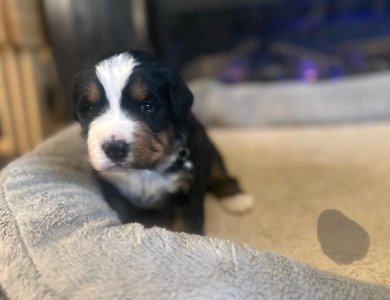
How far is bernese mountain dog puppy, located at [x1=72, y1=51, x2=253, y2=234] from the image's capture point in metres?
1.16

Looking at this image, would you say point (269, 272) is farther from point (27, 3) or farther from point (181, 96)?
point (27, 3)

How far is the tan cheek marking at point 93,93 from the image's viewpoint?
119 centimetres

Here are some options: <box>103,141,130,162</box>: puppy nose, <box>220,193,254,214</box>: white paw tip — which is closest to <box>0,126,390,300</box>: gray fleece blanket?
<box>103,141,130,162</box>: puppy nose

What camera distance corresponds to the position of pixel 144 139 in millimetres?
1184

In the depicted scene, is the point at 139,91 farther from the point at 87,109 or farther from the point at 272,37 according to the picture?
the point at 272,37

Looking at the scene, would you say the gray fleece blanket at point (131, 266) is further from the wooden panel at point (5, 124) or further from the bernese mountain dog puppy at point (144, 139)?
the wooden panel at point (5, 124)

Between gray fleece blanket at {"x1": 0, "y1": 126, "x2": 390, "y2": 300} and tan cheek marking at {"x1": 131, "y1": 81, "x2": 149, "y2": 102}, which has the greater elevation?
tan cheek marking at {"x1": 131, "y1": 81, "x2": 149, "y2": 102}

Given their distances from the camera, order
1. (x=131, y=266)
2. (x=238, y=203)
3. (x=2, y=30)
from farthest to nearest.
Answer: (x=2, y=30) < (x=238, y=203) < (x=131, y=266)

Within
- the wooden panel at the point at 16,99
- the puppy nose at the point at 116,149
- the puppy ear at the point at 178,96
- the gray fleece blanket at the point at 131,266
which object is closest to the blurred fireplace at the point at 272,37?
the wooden panel at the point at 16,99

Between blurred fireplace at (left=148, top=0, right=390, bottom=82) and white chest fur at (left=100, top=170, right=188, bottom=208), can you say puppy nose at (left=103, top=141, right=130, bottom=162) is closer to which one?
white chest fur at (left=100, top=170, right=188, bottom=208)

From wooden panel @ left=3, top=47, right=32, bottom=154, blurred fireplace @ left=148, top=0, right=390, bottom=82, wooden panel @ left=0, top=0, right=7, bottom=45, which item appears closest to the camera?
wooden panel @ left=0, top=0, right=7, bottom=45

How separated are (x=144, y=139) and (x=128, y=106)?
110 millimetres

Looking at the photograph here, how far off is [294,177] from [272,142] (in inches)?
24.9

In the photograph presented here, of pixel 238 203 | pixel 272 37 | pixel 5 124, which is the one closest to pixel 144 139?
pixel 238 203
